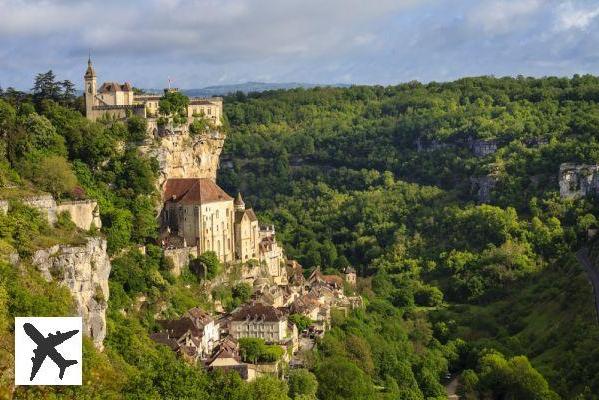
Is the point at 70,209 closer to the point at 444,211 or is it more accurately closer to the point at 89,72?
the point at 89,72

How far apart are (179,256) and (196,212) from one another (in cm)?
300

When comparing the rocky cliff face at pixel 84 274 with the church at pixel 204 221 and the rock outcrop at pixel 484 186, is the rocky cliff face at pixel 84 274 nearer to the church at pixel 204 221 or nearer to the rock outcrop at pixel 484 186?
the church at pixel 204 221

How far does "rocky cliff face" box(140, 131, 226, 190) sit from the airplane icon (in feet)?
115

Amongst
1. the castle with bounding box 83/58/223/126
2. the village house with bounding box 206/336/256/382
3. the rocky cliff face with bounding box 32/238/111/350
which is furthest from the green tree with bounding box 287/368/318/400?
the castle with bounding box 83/58/223/126

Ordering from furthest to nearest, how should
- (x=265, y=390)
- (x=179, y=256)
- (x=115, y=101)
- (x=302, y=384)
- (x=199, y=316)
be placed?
(x=115, y=101)
(x=179, y=256)
(x=199, y=316)
(x=302, y=384)
(x=265, y=390)

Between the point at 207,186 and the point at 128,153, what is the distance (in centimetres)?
537

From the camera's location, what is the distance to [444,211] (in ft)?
361

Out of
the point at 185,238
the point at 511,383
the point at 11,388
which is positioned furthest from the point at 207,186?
the point at 11,388

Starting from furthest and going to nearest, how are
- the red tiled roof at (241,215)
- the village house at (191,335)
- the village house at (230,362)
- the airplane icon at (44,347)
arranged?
the red tiled roof at (241,215)
the village house at (191,335)
the village house at (230,362)
the airplane icon at (44,347)

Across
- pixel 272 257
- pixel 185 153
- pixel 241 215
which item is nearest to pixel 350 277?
pixel 272 257

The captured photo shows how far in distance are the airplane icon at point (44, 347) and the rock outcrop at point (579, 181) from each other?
252ft

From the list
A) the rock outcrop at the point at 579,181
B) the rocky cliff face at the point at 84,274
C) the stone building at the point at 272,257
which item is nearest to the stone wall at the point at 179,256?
the stone building at the point at 272,257

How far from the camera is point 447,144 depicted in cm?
13125

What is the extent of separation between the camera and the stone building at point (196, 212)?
6353cm
